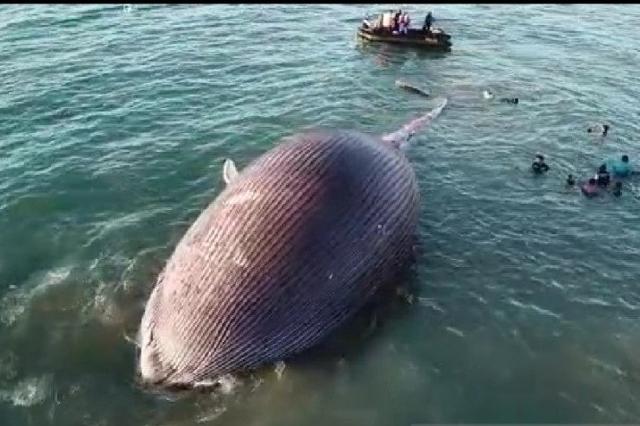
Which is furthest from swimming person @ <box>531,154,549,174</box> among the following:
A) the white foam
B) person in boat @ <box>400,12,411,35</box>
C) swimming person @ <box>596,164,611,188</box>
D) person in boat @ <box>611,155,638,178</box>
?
the white foam

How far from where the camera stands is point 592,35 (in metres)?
42.6

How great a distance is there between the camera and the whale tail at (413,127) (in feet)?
87.7

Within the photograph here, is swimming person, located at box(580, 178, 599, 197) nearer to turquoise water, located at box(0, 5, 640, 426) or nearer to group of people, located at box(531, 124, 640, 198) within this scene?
group of people, located at box(531, 124, 640, 198)

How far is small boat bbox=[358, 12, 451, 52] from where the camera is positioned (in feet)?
129

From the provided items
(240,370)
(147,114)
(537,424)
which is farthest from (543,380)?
(147,114)

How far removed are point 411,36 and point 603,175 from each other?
633 inches

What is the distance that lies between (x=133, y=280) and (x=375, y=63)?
20.5 metres

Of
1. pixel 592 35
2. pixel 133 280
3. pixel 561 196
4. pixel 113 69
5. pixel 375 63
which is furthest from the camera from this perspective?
pixel 592 35

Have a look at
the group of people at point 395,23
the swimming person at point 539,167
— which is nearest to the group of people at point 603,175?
the swimming person at point 539,167

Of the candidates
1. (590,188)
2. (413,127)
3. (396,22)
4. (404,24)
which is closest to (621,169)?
(590,188)

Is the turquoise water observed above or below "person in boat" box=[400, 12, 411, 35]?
below

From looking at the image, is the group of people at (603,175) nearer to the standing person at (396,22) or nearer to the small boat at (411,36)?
the small boat at (411,36)

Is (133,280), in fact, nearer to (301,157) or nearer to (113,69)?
(301,157)

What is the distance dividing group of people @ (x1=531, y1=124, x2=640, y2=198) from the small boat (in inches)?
507
